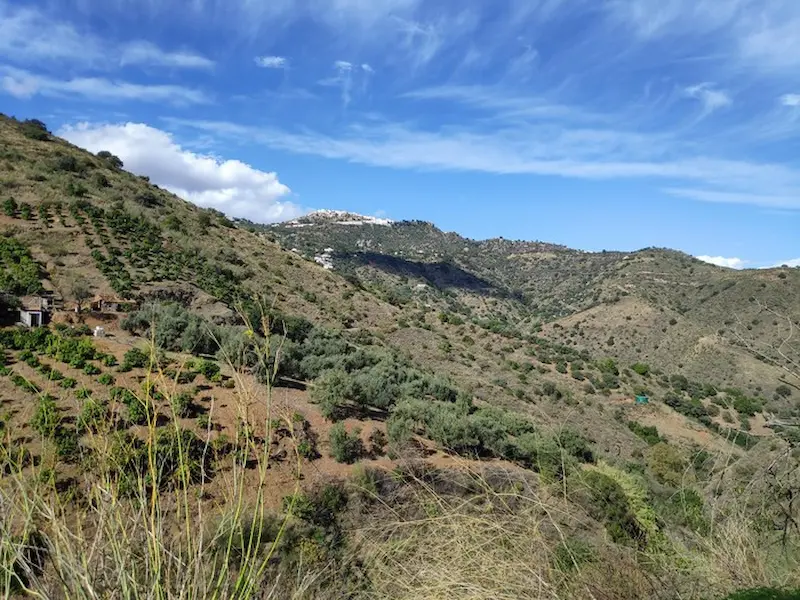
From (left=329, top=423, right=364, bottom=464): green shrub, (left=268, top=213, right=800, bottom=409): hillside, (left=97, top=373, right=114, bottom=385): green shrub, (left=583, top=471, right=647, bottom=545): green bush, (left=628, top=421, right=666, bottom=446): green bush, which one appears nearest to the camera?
(left=583, top=471, right=647, bottom=545): green bush

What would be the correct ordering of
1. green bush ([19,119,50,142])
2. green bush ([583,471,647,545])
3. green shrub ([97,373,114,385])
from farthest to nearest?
green bush ([19,119,50,142]) < green shrub ([97,373,114,385]) < green bush ([583,471,647,545])

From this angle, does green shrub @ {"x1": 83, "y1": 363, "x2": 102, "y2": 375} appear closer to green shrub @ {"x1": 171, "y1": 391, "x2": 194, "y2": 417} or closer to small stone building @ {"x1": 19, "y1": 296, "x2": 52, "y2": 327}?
green shrub @ {"x1": 171, "y1": 391, "x2": 194, "y2": 417}

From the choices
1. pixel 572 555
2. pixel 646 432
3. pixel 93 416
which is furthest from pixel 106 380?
pixel 646 432

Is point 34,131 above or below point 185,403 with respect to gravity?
above

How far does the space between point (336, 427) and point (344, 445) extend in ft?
2.05

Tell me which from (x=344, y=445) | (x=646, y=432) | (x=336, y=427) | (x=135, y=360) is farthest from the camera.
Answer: (x=646, y=432)

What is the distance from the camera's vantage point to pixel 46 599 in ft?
6.06

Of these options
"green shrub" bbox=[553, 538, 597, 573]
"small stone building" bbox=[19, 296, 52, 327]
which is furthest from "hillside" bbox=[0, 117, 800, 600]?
"small stone building" bbox=[19, 296, 52, 327]

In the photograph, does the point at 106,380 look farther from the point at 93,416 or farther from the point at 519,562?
the point at 519,562

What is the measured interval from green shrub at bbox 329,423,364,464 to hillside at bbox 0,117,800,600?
122mm

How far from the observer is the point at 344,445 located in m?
13.2

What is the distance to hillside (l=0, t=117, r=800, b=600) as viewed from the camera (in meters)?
2.37

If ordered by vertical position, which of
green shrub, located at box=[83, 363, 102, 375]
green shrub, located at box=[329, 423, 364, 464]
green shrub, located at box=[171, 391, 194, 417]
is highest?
green shrub, located at box=[83, 363, 102, 375]

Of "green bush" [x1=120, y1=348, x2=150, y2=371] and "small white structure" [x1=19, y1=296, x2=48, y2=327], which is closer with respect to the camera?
"green bush" [x1=120, y1=348, x2=150, y2=371]
